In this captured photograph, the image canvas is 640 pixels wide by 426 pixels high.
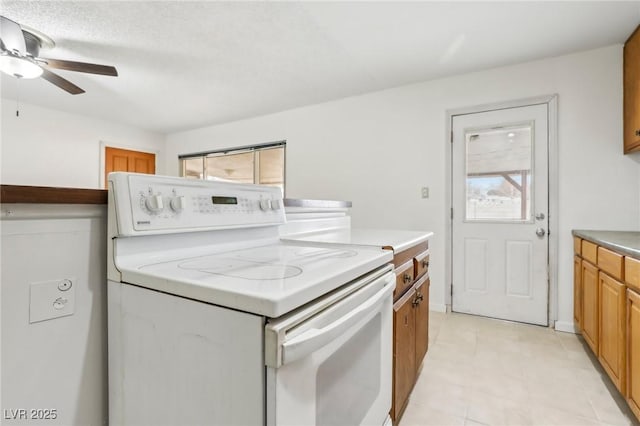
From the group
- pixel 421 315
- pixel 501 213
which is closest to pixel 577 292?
pixel 501 213

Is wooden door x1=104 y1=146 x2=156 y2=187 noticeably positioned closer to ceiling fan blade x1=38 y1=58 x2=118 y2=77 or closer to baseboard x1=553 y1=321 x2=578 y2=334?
ceiling fan blade x1=38 y1=58 x2=118 y2=77

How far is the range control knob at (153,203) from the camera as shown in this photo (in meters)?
0.86

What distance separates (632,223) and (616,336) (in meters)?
1.26

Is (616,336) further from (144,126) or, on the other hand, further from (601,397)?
(144,126)

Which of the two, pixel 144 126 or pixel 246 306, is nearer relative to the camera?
pixel 246 306

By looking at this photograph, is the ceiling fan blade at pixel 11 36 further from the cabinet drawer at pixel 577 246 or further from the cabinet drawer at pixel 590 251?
the cabinet drawer at pixel 577 246

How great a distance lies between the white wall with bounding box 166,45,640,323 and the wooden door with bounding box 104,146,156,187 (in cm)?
184

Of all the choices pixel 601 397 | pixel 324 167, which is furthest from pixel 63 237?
pixel 324 167

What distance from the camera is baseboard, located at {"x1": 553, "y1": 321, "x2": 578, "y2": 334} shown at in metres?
2.44

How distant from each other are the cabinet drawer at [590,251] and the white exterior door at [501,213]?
1.40 ft

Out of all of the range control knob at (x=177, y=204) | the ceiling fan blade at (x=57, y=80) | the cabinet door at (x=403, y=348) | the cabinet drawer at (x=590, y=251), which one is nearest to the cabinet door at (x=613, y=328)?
the cabinet drawer at (x=590, y=251)

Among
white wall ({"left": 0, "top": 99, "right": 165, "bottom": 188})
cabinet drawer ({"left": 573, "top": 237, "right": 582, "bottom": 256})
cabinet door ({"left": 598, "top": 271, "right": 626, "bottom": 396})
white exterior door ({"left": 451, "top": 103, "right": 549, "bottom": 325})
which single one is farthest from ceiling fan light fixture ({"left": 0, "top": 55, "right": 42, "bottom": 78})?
cabinet drawer ({"left": 573, "top": 237, "right": 582, "bottom": 256})

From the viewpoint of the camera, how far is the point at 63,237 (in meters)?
0.80

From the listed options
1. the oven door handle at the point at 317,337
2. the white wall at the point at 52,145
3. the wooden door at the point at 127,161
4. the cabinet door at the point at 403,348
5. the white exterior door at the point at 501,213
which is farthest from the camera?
the wooden door at the point at 127,161
